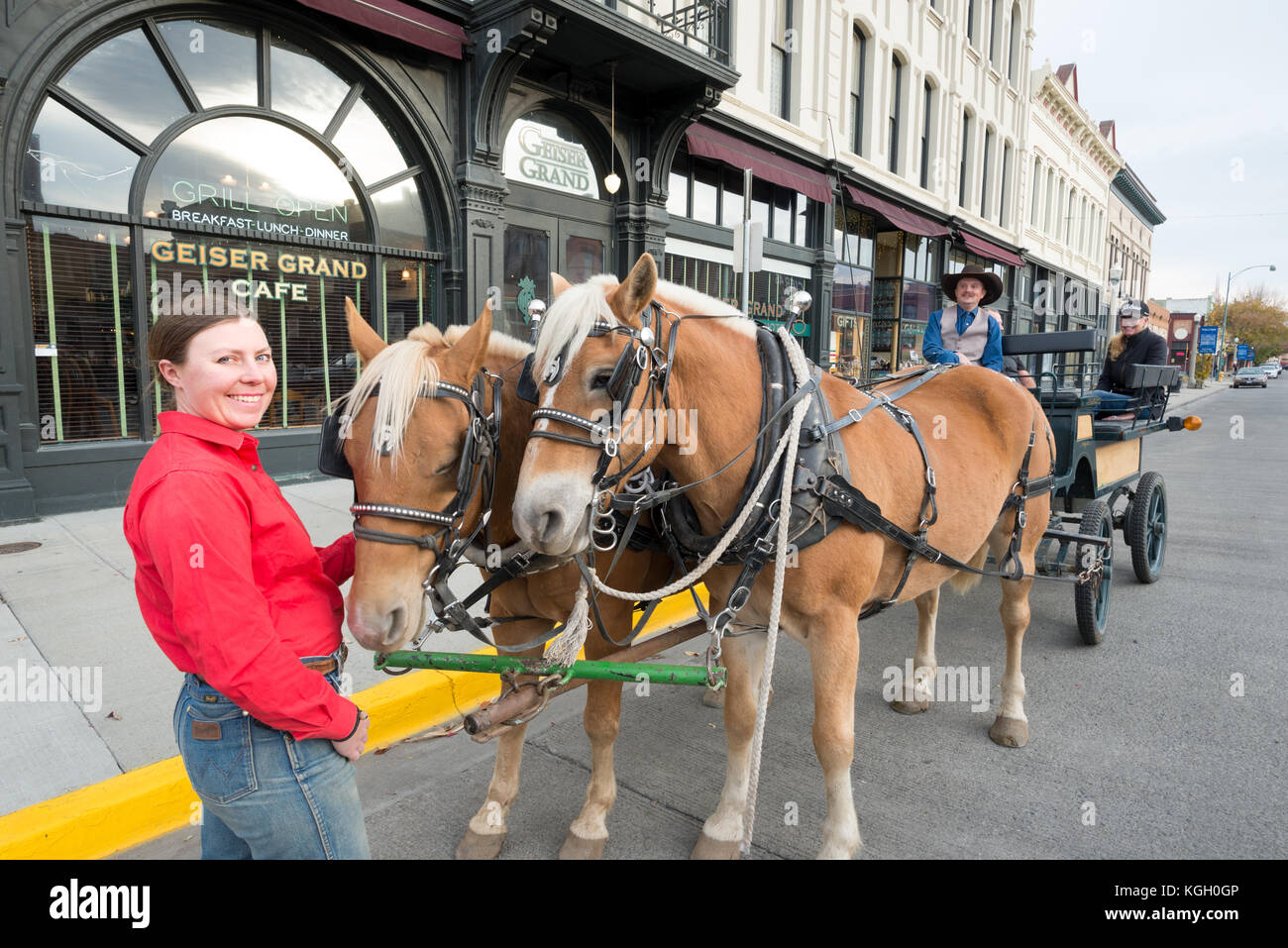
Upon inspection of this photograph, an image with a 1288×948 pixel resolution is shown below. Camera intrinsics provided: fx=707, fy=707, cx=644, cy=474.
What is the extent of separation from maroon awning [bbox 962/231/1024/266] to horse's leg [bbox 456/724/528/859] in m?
21.1

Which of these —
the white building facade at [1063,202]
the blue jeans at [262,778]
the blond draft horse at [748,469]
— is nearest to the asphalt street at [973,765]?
the blond draft horse at [748,469]

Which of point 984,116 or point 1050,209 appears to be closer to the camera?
point 984,116

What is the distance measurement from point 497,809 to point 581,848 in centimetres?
37

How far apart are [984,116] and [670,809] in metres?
23.6

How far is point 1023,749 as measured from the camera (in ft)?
11.5

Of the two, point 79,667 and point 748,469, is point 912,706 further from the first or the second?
point 79,667

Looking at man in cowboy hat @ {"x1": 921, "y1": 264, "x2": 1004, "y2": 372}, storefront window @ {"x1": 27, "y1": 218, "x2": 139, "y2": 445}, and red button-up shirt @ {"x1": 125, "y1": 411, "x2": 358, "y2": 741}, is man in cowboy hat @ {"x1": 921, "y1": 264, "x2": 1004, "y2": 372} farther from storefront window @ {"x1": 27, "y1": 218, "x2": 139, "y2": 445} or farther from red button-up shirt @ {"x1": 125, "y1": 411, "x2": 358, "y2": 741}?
storefront window @ {"x1": 27, "y1": 218, "x2": 139, "y2": 445}

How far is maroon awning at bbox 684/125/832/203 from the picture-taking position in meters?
11.1

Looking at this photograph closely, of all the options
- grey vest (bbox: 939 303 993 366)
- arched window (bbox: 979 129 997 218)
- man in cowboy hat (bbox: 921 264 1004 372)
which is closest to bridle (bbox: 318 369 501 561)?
man in cowboy hat (bbox: 921 264 1004 372)

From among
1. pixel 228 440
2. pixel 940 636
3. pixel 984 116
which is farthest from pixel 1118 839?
pixel 984 116

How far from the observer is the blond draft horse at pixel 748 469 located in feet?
6.55

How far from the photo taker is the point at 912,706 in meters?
3.95

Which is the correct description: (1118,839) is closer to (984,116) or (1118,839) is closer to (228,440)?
(228,440)

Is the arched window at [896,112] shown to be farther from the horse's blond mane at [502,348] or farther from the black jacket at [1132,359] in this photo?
the horse's blond mane at [502,348]
